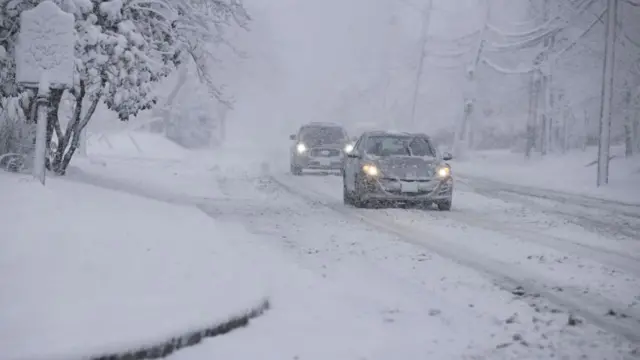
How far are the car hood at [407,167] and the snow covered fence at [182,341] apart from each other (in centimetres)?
829

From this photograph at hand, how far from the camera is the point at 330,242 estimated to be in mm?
9617

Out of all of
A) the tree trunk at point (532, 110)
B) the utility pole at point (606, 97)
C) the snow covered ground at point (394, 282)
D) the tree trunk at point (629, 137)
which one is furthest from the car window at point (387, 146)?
the tree trunk at point (629, 137)

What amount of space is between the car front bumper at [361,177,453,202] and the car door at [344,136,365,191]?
664mm

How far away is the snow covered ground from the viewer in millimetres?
4953

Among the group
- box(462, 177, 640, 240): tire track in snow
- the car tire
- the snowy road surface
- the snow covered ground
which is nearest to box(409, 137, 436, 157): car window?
the snowy road surface

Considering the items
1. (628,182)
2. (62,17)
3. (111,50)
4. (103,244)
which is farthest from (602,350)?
(628,182)

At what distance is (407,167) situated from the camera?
1367 cm

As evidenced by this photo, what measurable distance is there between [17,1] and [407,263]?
823cm

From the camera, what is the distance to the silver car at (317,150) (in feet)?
80.8

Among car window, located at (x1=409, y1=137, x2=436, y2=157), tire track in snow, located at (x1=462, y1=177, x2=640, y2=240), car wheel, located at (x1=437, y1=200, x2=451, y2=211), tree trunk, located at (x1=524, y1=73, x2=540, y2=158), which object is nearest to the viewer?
tire track in snow, located at (x1=462, y1=177, x2=640, y2=240)

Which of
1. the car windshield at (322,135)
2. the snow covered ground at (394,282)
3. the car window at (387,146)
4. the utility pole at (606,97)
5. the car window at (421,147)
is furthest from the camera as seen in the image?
the car windshield at (322,135)

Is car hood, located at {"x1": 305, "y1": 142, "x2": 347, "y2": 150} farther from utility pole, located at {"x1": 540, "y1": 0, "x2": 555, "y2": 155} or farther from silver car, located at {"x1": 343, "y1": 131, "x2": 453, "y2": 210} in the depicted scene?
utility pole, located at {"x1": 540, "y1": 0, "x2": 555, "y2": 155}

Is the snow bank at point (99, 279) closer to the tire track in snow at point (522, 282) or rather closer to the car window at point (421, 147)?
the tire track in snow at point (522, 282)

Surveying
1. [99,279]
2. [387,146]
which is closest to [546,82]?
[387,146]
